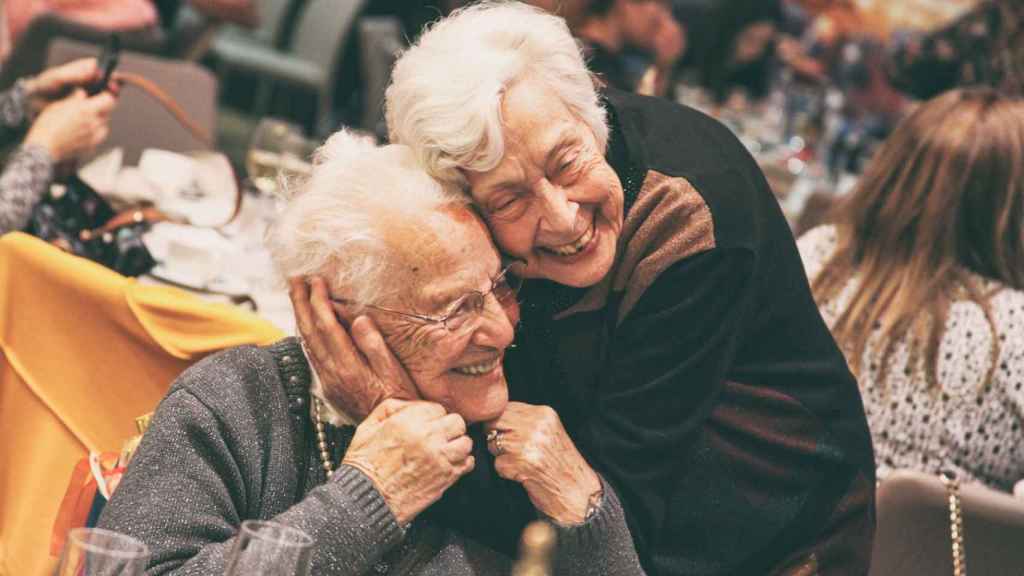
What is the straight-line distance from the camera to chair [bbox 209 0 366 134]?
845 centimetres

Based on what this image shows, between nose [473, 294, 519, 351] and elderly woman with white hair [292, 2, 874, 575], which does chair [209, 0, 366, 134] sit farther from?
nose [473, 294, 519, 351]

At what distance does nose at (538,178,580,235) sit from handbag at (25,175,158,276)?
1.31 metres

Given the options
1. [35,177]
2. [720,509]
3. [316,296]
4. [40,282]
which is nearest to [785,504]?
[720,509]

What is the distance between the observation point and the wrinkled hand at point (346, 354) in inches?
73.5

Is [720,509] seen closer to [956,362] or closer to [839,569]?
[839,569]

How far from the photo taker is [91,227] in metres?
3.09

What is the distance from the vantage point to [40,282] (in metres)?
2.25

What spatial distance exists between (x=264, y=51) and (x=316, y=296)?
7.31 meters

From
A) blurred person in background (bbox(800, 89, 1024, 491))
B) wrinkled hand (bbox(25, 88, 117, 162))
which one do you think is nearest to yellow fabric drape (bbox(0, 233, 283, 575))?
wrinkled hand (bbox(25, 88, 117, 162))

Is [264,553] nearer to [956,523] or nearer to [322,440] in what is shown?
[322,440]

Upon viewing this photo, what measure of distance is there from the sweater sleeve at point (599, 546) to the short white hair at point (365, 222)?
17.5 inches

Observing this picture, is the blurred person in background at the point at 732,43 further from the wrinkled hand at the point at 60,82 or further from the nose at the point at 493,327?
the nose at the point at 493,327

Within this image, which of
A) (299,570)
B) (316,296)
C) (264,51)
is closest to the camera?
(299,570)

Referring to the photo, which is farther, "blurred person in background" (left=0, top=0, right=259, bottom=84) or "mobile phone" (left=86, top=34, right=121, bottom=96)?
"blurred person in background" (left=0, top=0, right=259, bottom=84)
